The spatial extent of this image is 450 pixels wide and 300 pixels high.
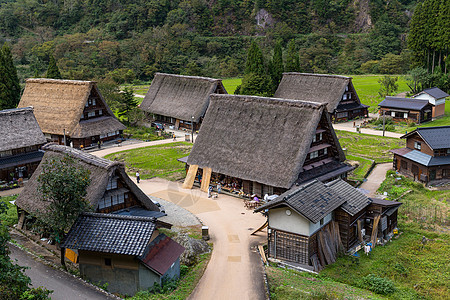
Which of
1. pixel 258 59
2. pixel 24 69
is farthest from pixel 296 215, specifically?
pixel 24 69

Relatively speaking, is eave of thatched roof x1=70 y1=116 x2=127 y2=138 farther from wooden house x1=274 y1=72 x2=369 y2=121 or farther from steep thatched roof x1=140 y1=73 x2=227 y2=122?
wooden house x1=274 y1=72 x2=369 y2=121

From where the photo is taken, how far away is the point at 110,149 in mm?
47938

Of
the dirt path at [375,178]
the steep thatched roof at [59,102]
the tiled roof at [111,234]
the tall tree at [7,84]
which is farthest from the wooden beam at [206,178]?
the tall tree at [7,84]

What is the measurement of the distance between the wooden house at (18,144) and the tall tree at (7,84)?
14.7 m

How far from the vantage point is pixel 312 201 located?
24.8m

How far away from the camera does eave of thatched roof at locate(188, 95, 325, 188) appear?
105 feet

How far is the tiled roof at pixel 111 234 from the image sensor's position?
20.6m

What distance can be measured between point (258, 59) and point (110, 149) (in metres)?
25.1

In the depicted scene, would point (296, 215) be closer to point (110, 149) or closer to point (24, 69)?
point (110, 149)

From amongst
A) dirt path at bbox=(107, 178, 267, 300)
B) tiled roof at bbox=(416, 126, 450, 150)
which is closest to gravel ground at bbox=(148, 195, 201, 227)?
dirt path at bbox=(107, 178, 267, 300)

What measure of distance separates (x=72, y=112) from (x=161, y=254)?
100 feet

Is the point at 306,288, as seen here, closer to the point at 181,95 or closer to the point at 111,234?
the point at 111,234

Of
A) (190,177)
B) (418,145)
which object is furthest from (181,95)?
(418,145)

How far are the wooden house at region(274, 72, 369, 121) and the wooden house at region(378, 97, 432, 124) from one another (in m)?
3.76
